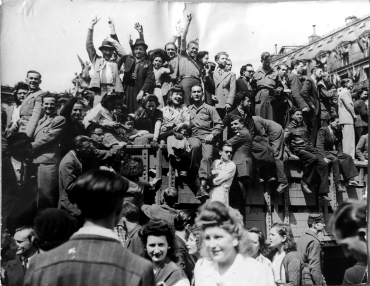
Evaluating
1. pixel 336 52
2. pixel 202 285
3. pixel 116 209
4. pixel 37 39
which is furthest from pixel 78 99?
pixel 336 52

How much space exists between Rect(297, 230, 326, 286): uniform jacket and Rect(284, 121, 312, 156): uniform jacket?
0.58m

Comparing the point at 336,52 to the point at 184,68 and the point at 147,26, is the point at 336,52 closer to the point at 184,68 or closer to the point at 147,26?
the point at 184,68

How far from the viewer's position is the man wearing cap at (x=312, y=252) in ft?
9.56

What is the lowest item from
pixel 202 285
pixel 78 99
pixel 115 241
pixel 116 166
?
pixel 202 285

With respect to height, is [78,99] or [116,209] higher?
[78,99]

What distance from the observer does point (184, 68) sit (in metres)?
2.95

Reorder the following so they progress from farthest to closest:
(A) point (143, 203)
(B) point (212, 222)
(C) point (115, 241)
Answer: (A) point (143, 203) < (B) point (212, 222) < (C) point (115, 241)

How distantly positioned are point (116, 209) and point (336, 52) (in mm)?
1905

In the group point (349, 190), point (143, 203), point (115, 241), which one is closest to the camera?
point (115, 241)

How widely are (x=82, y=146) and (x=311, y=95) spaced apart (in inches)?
63.4

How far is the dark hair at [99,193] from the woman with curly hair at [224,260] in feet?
1.80

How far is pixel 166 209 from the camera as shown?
2781 mm

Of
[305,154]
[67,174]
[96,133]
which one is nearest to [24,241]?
[67,174]

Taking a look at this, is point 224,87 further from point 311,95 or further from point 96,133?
point 96,133
